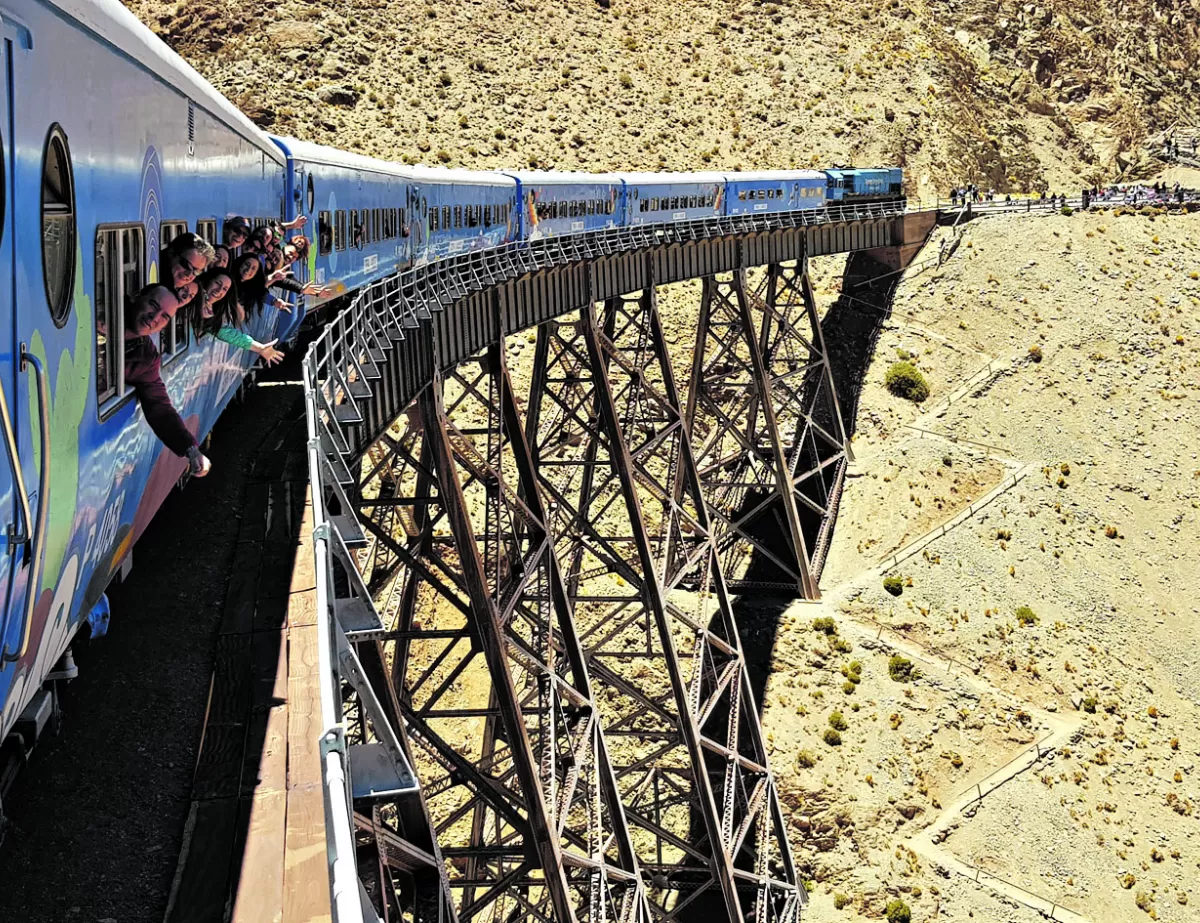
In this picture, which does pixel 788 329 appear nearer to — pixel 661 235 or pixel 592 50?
pixel 661 235

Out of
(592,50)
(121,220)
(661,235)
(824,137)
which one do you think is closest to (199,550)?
(121,220)

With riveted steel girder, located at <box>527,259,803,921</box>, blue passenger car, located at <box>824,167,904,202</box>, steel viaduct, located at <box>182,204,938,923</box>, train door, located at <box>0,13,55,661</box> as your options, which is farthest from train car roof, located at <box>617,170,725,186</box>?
train door, located at <box>0,13,55,661</box>

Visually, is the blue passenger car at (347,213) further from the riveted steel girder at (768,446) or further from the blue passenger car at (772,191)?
the blue passenger car at (772,191)

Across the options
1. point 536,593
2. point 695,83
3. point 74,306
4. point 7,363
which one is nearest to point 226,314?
point 74,306

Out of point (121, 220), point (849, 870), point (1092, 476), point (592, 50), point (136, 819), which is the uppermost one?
point (592, 50)

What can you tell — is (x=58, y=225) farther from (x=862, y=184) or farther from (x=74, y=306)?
(x=862, y=184)
